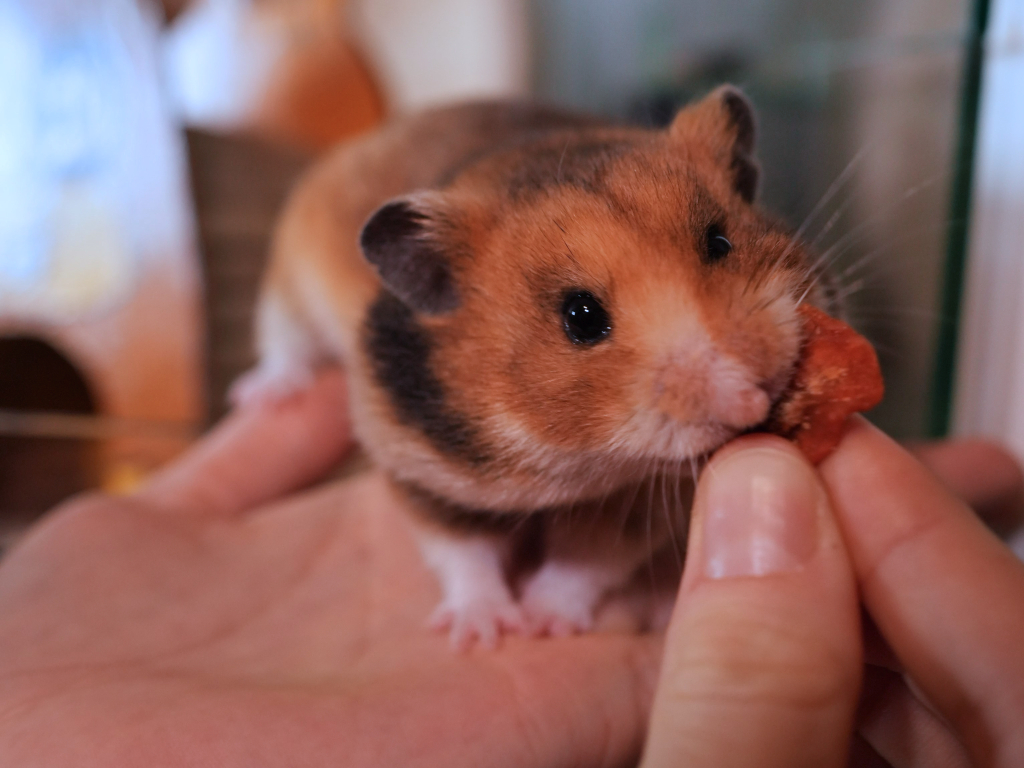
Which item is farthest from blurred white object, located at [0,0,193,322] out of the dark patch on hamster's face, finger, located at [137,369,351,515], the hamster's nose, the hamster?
the hamster's nose

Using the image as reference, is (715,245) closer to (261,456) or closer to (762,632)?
(762,632)

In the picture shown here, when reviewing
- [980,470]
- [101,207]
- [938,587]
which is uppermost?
[938,587]

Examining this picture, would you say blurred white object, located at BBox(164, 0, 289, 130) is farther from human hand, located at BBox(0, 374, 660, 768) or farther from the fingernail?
the fingernail

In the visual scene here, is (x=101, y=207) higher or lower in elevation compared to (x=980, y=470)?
higher

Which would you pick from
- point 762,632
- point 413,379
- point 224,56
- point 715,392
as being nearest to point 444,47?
point 224,56

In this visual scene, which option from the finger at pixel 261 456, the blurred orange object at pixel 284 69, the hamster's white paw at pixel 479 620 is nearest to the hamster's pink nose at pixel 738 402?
the hamster's white paw at pixel 479 620

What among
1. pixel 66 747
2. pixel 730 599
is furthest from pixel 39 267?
pixel 730 599

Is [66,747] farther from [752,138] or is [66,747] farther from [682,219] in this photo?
[752,138]

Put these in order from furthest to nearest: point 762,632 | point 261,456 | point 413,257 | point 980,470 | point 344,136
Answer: point 344,136, point 261,456, point 980,470, point 413,257, point 762,632
